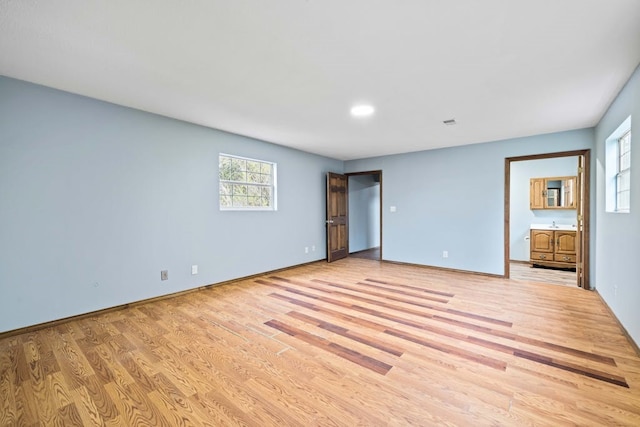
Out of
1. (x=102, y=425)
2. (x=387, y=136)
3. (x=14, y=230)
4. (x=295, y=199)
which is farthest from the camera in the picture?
(x=295, y=199)

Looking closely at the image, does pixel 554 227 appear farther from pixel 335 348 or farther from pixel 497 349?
pixel 335 348

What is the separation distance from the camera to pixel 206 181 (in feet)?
13.2

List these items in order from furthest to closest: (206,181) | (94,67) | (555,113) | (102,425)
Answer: (206,181) < (555,113) < (94,67) < (102,425)

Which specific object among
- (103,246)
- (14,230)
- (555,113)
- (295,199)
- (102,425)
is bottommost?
(102,425)

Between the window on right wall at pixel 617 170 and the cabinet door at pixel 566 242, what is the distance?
2.38m

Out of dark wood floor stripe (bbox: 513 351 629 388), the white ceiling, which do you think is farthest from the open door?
dark wood floor stripe (bbox: 513 351 629 388)

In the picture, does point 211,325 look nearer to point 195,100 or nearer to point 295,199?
point 195,100

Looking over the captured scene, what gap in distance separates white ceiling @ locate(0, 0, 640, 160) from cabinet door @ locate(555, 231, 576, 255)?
2.56 meters

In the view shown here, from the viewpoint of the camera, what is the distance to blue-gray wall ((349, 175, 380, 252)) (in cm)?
729

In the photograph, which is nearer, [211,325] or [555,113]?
[211,325]

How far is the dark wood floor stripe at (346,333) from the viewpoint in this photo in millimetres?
2289

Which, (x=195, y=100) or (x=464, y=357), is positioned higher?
(x=195, y=100)

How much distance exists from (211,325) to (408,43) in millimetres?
3048

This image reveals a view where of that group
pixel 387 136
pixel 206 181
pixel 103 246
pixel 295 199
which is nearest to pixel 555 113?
pixel 387 136
